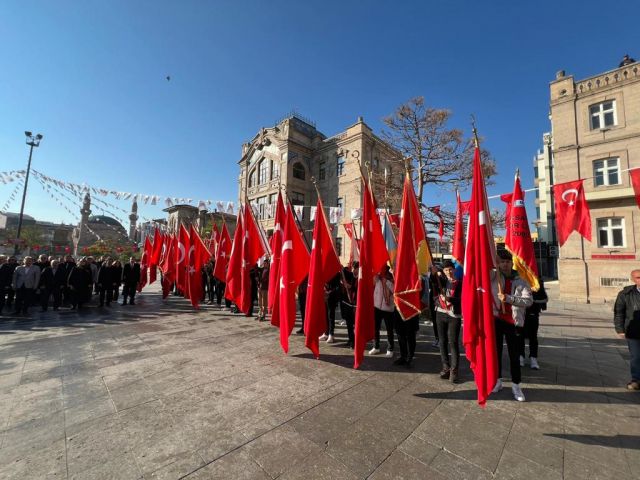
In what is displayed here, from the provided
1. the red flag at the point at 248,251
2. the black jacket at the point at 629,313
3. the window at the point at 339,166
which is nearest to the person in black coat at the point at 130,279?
the red flag at the point at 248,251

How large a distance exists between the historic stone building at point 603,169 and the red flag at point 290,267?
17.4 metres

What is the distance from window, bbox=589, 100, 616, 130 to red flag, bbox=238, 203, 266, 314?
68.3 feet

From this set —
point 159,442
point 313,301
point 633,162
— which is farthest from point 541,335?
point 633,162

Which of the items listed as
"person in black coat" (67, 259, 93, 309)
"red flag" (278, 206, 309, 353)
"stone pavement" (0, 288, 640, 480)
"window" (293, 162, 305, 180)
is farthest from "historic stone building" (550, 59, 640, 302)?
"person in black coat" (67, 259, 93, 309)

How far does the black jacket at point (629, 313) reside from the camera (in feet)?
14.6

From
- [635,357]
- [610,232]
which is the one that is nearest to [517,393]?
[635,357]

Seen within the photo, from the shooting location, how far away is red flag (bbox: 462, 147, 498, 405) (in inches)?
141

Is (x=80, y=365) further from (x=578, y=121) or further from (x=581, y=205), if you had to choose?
(x=578, y=121)

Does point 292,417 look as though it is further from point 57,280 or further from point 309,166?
point 309,166

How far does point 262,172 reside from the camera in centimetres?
3303

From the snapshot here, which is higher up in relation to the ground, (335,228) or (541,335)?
(335,228)

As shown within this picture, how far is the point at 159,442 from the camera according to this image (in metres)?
3.03

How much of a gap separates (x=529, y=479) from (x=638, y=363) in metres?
3.80

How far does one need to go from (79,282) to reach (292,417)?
12.2 metres
